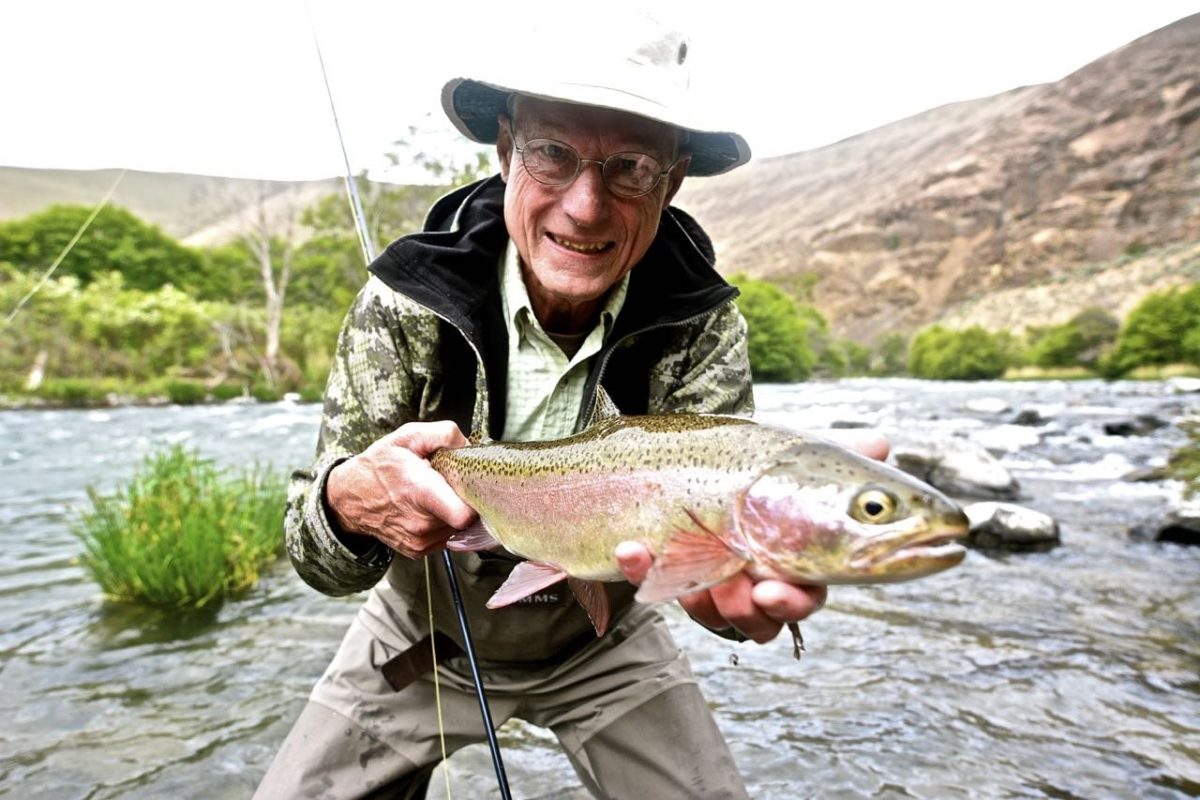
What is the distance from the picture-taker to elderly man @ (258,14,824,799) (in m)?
2.12

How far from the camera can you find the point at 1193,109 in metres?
94.4

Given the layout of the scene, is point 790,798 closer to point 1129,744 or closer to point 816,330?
point 1129,744

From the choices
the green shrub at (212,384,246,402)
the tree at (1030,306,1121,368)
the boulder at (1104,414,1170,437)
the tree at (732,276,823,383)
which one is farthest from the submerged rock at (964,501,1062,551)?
the tree at (1030,306,1121,368)

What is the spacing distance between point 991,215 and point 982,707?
128511 millimetres

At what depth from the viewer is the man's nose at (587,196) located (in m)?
2.09

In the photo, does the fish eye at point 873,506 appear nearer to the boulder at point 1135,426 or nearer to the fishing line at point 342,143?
the fishing line at point 342,143

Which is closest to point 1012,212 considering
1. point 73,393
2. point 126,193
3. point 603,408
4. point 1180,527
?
point 73,393

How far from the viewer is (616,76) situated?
79.0 inches

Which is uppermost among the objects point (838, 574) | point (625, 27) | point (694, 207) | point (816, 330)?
point (694, 207)

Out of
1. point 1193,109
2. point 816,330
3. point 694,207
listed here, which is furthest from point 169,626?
point 694,207

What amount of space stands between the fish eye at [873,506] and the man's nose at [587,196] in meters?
1.15

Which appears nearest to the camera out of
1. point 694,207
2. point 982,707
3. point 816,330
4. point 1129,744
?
point 1129,744

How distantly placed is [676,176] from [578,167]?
44 cm

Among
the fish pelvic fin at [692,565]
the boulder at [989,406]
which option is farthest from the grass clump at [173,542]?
the boulder at [989,406]
